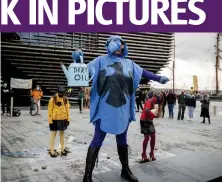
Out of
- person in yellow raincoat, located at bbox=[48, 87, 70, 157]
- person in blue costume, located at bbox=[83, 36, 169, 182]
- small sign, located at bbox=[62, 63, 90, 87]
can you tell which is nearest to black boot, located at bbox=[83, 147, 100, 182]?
person in blue costume, located at bbox=[83, 36, 169, 182]

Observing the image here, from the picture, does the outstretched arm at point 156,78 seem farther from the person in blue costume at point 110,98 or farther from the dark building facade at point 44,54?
the dark building facade at point 44,54

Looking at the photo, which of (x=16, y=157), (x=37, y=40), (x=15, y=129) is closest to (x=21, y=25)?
(x=16, y=157)

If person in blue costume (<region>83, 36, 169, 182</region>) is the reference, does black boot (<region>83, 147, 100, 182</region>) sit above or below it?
below

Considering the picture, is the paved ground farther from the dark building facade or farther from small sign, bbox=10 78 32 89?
the dark building facade

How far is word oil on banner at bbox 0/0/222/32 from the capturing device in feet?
20.2

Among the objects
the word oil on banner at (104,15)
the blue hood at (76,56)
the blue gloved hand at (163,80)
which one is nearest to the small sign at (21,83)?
the word oil on banner at (104,15)

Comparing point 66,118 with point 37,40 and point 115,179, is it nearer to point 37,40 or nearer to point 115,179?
point 115,179

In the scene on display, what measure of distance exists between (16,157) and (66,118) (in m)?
1.32

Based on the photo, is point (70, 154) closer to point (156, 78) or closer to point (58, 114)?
point (58, 114)

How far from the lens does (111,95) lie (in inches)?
137

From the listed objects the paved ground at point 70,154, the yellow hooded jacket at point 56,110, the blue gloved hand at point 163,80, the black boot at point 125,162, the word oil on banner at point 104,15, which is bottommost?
the paved ground at point 70,154

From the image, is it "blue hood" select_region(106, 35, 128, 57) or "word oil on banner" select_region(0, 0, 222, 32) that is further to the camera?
"word oil on banner" select_region(0, 0, 222, 32)

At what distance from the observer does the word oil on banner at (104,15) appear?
6.16 m

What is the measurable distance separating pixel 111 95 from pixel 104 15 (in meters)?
3.42
